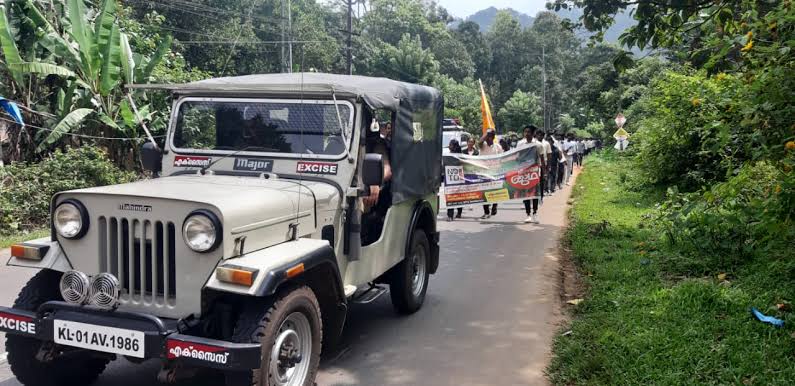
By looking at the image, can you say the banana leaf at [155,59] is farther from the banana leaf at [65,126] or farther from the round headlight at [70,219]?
the round headlight at [70,219]

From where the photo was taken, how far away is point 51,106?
13297mm

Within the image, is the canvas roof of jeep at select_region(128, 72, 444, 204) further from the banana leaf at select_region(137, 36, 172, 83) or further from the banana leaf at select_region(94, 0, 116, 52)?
the banana leaf at select_region(137, 36, 172, 83)

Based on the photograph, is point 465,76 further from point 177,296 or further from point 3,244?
point 177,296

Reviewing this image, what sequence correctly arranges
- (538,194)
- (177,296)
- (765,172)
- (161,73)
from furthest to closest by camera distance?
(161,73) < (538,194) < (765,172) < (177,296)

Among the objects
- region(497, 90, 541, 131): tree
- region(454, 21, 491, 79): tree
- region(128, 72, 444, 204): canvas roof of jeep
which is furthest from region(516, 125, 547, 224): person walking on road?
region(454, 21, 491, 79): tree

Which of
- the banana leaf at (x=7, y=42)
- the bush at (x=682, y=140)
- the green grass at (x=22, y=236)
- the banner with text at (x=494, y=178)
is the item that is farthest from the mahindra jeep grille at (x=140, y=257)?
the bush at (x=682, y=140)

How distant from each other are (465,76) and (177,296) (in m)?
69.7

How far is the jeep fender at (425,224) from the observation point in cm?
606

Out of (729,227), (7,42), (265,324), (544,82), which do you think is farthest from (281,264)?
(544,82)

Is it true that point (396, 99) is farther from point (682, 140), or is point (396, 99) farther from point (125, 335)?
point (682, 140)

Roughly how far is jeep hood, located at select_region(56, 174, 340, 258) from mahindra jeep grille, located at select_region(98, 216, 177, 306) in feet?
0.20

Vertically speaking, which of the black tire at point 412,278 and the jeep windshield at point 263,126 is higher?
the jeep windshield at point 263,126

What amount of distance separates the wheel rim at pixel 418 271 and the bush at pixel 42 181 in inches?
289

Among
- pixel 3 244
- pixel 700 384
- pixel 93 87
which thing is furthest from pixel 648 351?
pixel 93 87
